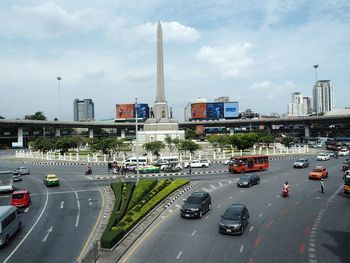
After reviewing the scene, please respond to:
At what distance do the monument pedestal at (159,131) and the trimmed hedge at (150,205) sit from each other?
44379 millimetres

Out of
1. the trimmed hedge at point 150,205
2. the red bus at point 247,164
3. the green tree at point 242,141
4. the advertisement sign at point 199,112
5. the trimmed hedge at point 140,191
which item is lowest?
the trimmed hedge at point 150,205

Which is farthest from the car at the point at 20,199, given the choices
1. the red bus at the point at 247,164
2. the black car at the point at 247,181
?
the red bus at the point at 247,164

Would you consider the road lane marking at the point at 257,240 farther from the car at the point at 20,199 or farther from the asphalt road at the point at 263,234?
the car at the point at 20,199

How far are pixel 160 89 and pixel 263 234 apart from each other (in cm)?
6018

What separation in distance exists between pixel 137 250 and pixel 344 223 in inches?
532

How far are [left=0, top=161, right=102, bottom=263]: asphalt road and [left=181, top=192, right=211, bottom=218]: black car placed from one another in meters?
6.36

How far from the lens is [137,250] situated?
18.0m

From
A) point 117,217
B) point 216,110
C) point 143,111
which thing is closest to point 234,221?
point 117,217

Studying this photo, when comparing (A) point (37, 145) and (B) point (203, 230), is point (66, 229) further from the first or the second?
(A) point (37, 145)

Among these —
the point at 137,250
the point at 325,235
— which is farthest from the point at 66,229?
the point at 325,235

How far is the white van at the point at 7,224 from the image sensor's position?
1897 cm

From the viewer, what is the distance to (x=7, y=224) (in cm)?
1975

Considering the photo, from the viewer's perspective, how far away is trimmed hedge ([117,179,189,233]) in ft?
68.4

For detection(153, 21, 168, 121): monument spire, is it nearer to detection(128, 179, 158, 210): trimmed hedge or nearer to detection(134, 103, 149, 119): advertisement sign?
detection(128, 179, 158, 210): trimmed hedge
